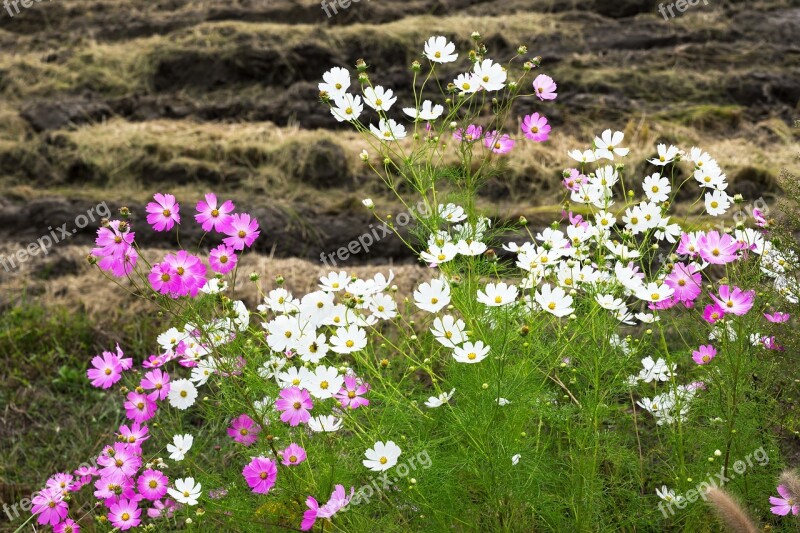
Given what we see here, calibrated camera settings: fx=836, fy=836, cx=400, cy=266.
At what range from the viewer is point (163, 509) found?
8.22 feet

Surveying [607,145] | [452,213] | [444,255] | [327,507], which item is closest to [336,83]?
[452,213]

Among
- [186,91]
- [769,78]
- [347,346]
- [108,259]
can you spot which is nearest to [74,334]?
[108,259]

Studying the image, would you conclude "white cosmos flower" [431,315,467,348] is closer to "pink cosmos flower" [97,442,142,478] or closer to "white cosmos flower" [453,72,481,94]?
"white cosmos flower" [453,72,481,94]

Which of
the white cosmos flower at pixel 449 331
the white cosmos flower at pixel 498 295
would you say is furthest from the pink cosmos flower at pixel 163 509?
the white cosmos flower at pixel 498 295

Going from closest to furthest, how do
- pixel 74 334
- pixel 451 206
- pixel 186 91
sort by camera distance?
pixel 451 206 → pixel 74 334 → pixel 186 91

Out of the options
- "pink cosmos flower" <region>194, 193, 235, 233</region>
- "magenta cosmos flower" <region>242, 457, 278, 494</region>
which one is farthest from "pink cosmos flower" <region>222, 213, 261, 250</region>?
"magenta cosmos flower" <region>242, 457, 278, 494</region>

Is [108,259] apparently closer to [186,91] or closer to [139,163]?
[139,163]

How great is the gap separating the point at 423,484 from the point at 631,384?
2.18 ft

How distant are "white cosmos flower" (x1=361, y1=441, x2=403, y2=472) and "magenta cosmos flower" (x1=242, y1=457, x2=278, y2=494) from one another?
1.04 feet

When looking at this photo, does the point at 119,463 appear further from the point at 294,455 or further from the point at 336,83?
the point at 336,83

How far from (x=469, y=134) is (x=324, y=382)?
882 mm

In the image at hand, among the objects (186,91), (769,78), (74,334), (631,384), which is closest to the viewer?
(631,384)

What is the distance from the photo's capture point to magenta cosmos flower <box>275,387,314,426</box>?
2.14 m

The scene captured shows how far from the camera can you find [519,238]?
17.6ft
